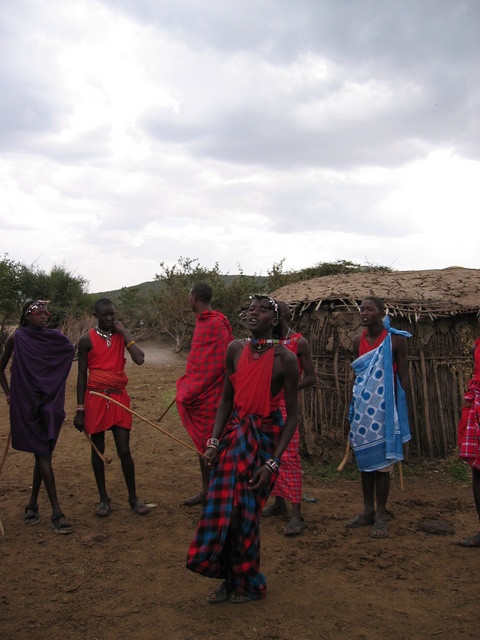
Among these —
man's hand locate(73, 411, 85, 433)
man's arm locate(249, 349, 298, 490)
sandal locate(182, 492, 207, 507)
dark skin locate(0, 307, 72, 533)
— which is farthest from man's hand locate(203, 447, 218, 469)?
sandal locate(182, 492, 207, 507)

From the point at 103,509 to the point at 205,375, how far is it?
1.43 metres

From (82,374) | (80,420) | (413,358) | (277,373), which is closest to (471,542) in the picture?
(277,373)

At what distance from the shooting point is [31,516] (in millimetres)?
4758

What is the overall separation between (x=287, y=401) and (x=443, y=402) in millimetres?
3876

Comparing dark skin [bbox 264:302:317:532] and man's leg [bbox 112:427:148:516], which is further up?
dark skin [bbox 264:302:317:532]

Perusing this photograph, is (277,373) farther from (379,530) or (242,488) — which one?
(379,530)

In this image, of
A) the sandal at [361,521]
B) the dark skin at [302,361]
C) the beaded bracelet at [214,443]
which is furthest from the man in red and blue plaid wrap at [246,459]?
the sandal at [361,521]

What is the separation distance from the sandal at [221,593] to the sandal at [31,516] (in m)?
2.00

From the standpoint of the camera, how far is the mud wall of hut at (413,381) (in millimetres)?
6598

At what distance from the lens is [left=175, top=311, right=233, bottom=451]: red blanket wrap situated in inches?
202

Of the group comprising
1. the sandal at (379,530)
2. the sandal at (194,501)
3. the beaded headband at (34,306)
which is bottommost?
the sandal at (379,530)

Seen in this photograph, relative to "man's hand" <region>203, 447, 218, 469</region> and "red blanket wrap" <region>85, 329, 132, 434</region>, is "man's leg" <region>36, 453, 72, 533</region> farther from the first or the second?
"man's hand" <region>203, 447, 218, 469</region>

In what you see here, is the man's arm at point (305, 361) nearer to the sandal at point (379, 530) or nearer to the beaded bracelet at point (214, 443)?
the sandal at point (379, 530)

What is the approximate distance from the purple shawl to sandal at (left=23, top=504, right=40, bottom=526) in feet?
→ 1.72
